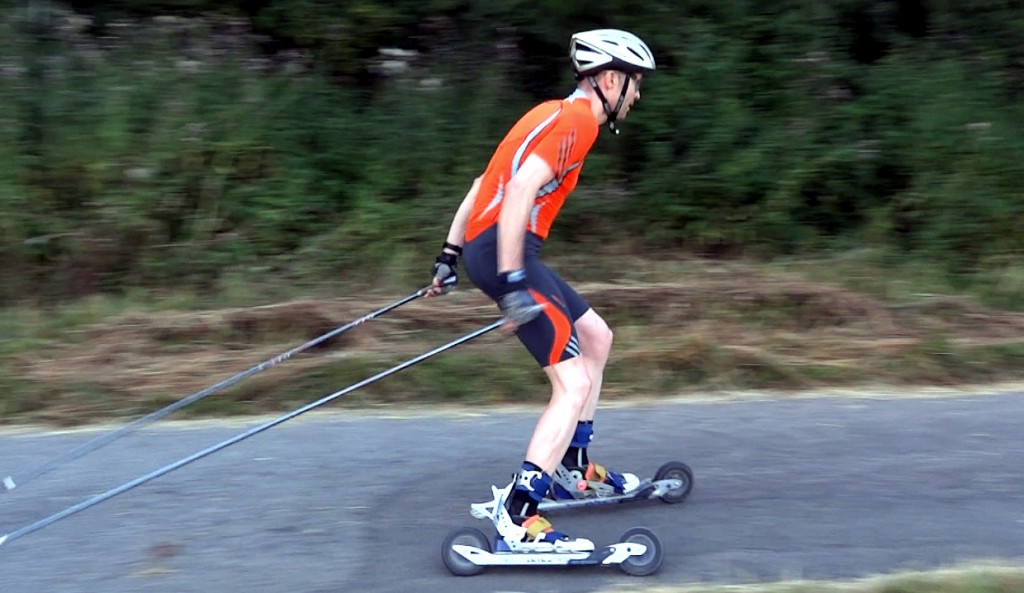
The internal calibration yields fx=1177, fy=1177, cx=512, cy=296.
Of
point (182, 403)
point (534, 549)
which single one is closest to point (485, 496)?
point (534, 549)

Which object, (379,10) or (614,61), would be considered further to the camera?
(379,10)

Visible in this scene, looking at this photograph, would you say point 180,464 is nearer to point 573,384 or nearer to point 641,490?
point 573,384

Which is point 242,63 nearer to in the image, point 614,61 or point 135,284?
point 135,284

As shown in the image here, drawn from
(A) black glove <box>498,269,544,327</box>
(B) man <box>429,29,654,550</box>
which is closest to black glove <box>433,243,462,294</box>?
(B) man <box>429,29,654,550</box>

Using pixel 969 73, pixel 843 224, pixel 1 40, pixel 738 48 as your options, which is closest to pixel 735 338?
pixel 843 224

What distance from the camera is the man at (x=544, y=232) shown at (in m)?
4.26

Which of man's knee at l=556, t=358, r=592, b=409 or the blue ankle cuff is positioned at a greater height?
man's knee at l=556, t=358, r=592, b=409

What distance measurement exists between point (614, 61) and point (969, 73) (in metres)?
5.86

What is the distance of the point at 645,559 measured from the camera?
14.3 ft

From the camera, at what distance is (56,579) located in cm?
448

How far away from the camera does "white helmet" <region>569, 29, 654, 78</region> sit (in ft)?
14.8

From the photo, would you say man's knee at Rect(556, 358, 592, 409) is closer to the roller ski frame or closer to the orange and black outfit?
the orange and black outfit

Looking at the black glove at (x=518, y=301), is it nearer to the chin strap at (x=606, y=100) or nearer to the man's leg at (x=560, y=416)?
the man's leg at (x=560, y=416)

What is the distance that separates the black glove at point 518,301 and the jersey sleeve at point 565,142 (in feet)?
1.37
